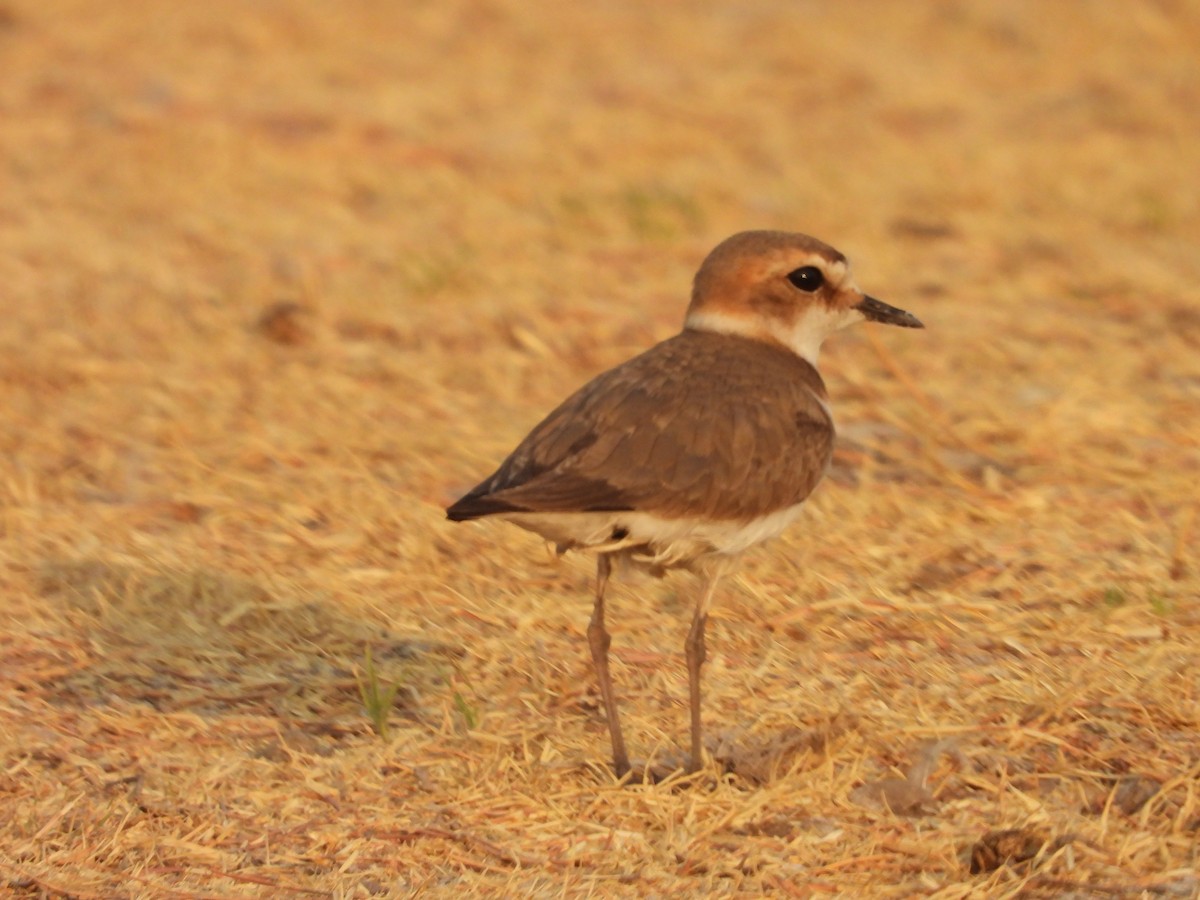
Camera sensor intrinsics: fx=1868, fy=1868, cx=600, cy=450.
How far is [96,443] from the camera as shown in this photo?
678 centimetres

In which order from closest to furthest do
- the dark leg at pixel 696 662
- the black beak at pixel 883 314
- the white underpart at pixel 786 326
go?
the dark leg at pixel 696 662 → the white underpart at pixel 786 326 → the black beak at pixel 883 314

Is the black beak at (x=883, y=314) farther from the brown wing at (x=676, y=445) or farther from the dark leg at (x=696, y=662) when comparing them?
the dark leg at (x=696, y=662)

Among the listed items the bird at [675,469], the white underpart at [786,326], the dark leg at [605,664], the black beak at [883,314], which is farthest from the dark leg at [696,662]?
the black beak at [883,314]

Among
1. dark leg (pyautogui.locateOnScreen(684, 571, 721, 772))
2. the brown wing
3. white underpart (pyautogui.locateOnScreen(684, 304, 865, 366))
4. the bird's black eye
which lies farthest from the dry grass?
the bird's black eye

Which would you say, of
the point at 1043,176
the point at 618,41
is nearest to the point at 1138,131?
the point at 1043,176

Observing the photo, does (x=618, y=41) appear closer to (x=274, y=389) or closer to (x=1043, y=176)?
(x=1043, y=176)

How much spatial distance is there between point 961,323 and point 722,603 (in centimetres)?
298

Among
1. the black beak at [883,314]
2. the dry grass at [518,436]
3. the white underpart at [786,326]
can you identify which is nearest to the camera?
the dry grass at [518,436]

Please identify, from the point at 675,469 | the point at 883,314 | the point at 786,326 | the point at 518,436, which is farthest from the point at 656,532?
the point at 518,436

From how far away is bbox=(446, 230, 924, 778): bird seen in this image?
429 cm

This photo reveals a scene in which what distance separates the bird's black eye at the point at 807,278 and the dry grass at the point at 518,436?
0.89m

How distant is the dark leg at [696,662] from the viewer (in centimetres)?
443

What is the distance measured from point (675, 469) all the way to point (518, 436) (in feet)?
8.22

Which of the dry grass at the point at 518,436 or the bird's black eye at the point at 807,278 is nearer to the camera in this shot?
the dry grass at the point at 518,436
